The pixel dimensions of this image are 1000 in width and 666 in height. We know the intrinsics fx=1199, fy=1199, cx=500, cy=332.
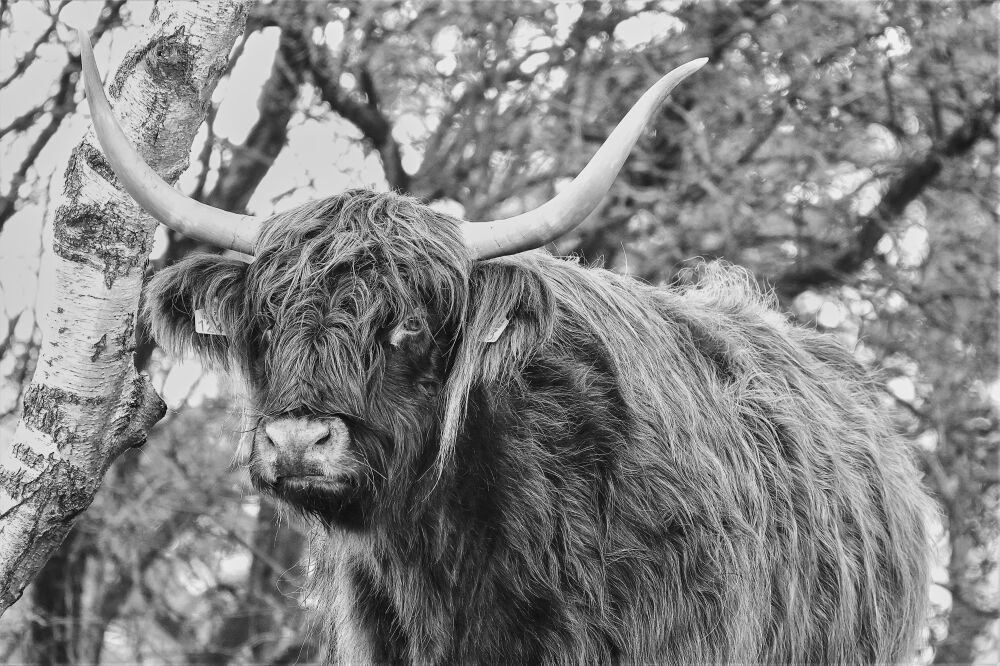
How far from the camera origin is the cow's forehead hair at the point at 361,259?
3475 mm

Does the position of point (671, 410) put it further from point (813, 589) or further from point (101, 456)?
point (101, 456)

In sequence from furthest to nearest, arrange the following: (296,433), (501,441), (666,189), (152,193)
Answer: (666,189) < (501,441) < (152,193) < (296,433)

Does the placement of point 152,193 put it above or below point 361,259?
above

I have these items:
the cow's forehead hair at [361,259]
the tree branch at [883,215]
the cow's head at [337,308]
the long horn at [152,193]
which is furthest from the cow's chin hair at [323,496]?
the tree branch at [883,215]

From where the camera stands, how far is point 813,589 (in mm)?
4383

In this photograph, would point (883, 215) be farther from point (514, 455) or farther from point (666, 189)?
point (514, 455)

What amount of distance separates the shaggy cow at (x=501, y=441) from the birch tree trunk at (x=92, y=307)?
23 centimetres

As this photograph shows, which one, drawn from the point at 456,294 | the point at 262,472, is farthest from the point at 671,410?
the point at 262,472

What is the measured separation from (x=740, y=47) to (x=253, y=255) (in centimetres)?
475

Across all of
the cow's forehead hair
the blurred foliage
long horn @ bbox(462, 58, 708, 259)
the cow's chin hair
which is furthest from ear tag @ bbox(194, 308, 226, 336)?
the blurred foliage

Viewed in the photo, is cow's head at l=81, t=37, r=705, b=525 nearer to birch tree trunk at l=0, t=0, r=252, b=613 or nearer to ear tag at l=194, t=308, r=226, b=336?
ear tag at l=194, t=308, r=226, b=336

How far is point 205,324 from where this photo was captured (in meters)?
3.74

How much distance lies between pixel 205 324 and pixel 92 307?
15.8 inches

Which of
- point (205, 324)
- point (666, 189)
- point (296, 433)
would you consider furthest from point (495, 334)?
point (666, 189)
